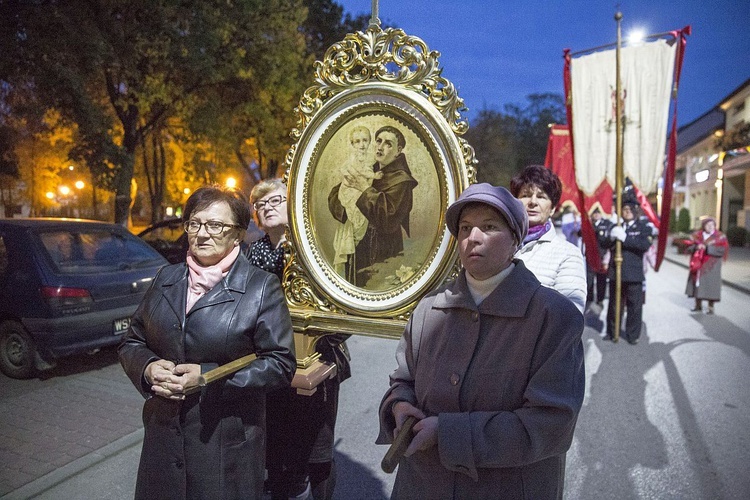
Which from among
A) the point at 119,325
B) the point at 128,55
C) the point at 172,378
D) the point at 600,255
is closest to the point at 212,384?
the point at 172,378

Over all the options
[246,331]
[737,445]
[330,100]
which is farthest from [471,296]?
[737,445]

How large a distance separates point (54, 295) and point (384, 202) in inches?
194

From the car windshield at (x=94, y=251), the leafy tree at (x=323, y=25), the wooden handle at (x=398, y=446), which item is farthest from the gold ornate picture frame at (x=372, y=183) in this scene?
the leafy tree at (x=323, y=25)

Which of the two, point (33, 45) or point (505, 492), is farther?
point (33, 45)

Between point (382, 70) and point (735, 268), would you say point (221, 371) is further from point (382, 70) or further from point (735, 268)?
point (735, 268)

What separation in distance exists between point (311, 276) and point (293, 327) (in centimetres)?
26

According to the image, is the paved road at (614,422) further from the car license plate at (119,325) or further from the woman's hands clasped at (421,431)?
the woman's hands clasped at (421,431)

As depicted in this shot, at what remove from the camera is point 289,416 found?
9.61 ft

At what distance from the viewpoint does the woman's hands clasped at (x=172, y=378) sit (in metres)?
1.84

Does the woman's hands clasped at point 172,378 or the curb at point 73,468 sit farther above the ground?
the woman's hands clasped at point 172,378

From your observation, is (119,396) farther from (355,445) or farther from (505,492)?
(505,492)

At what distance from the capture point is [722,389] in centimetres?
565

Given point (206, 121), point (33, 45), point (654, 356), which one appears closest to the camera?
point (654, 356)

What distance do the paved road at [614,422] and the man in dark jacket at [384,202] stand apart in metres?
1.99
